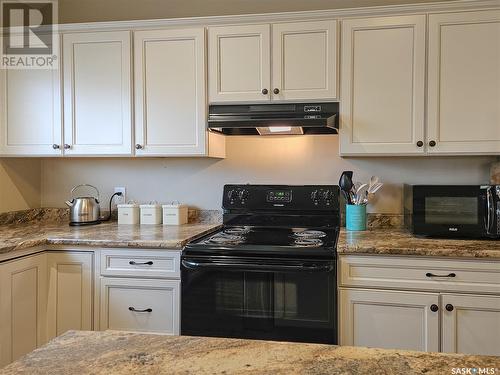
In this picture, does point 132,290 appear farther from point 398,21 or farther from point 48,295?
point 398,21

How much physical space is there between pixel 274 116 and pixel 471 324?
4.64 ft

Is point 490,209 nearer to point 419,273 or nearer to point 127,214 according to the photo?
point 419,273

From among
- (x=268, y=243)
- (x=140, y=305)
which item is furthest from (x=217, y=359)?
(x=140, y=305)

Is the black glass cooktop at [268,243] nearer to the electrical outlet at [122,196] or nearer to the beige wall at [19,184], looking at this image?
the electrical outlet at [122,196]

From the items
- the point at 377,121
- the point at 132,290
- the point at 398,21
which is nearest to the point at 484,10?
the point at 398,21

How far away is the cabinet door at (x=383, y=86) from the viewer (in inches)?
89.7

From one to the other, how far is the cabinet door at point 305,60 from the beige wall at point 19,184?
5.91 ft

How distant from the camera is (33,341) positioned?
2.17 metres

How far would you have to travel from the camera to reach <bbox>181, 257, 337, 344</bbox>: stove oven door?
6.57ft

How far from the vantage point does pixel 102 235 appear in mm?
2311

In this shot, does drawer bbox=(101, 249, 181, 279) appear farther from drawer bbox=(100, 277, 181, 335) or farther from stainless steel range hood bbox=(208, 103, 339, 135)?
stainless steel range hood bbox=(208, 103, 339, 135)

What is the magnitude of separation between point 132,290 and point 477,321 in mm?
1661

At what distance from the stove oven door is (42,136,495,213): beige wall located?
84 cm

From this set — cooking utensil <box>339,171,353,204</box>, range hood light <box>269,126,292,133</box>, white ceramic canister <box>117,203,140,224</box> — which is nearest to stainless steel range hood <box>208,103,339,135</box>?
range hood light <box>269,126,292,133</box>
